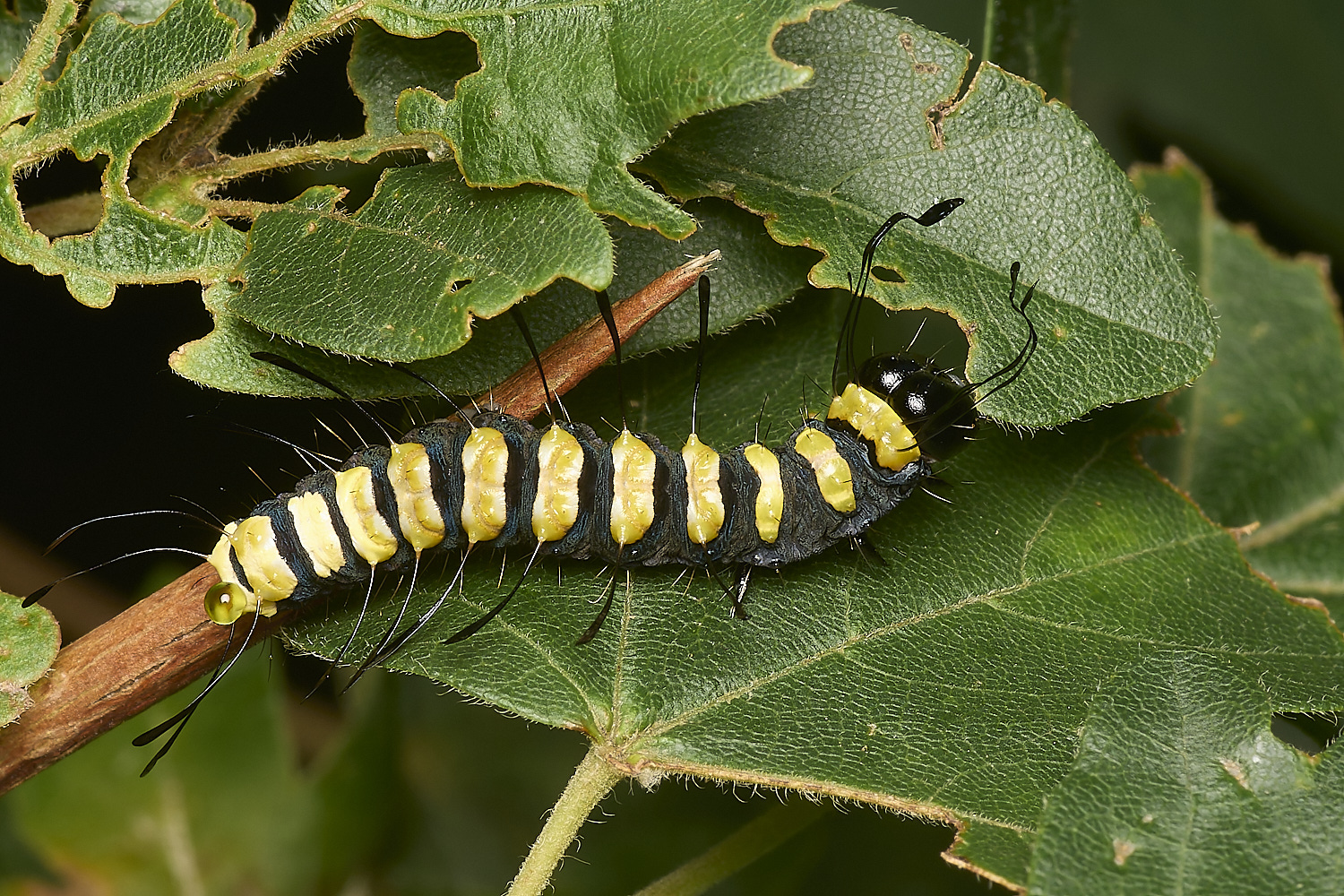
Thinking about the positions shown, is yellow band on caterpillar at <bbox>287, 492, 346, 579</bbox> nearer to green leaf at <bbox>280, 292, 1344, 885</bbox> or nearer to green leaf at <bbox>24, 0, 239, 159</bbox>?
green leaf at <bbox>280, 292, 1344, 885</bbox>

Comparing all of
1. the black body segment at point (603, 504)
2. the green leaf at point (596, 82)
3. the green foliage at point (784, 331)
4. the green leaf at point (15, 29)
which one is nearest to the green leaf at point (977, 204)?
the green foliage at point (784, 331)

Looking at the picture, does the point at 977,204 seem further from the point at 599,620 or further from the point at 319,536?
the point at 319,536

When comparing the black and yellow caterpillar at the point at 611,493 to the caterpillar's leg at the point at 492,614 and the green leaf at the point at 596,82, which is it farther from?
the green leaf at the point at 596,82

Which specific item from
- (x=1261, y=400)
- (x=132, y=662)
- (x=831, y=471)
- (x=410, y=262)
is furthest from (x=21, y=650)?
(x=1261, y=400)

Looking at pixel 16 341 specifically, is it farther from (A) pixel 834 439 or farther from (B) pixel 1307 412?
(B) pixel 1307 412

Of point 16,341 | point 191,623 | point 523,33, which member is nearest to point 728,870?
point 191,623
